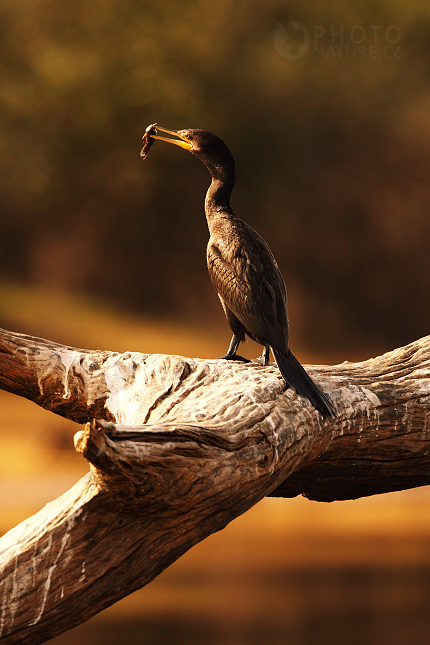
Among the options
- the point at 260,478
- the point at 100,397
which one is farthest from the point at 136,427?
the point at 100,397

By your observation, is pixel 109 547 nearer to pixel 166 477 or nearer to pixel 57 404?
pixel 166 477

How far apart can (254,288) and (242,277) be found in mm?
60

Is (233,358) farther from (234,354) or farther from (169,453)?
(169,453)

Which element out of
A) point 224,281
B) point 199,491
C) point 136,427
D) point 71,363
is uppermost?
point 224,281

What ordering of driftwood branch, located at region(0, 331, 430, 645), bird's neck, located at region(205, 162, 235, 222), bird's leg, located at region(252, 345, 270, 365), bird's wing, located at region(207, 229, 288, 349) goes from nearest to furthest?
driftwood branch, located at region(0, 331, 430, 645), bird's wing, located at region(207, 229, 288, 349), bird's leg, located at region(252, 345, 270, 365), bird's neck, located at region(205, 162, 235, 222)

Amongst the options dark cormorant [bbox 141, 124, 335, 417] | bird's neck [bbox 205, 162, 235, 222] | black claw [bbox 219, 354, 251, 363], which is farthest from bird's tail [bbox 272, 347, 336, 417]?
bird's neck [bbox 205, 162, 235, 222]

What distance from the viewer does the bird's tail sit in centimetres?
208

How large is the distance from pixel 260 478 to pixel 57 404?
989 millimetres

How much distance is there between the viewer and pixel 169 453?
1533 millimetres

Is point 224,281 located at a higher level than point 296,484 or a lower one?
higher

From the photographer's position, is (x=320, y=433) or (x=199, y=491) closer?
(x=199, y=491)

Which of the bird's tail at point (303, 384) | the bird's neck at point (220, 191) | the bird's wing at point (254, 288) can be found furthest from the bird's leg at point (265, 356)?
the bird's neck at point (220, 191)

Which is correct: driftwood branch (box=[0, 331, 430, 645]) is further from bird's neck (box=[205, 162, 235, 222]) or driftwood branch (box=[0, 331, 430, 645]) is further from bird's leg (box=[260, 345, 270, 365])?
bird's neck (box=[205, 162, 235, 222])

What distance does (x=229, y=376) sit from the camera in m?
2.24
